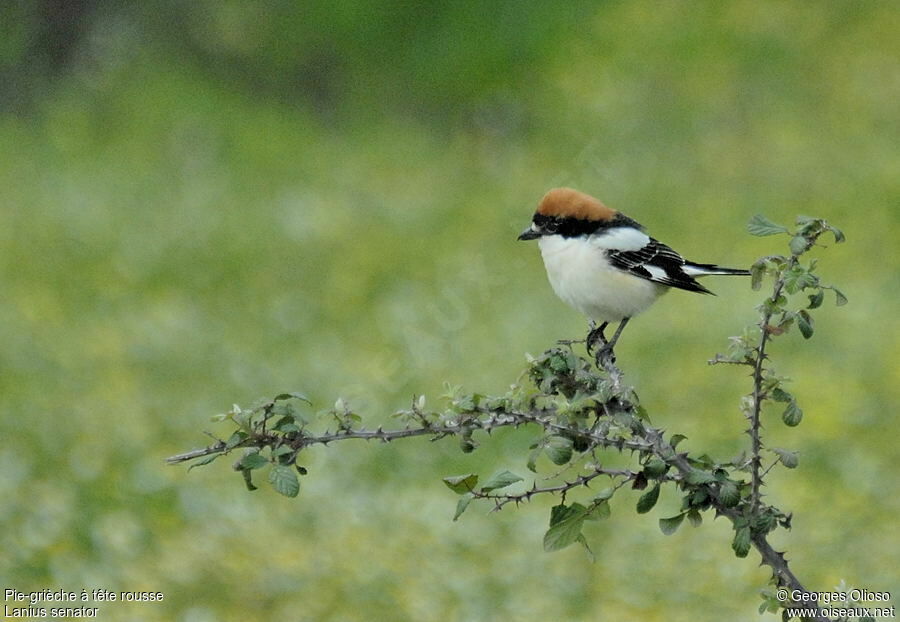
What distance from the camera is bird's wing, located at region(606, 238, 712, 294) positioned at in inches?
197

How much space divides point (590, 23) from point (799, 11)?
2.35 metres

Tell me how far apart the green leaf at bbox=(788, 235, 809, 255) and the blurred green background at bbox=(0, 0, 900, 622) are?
3.22 metres

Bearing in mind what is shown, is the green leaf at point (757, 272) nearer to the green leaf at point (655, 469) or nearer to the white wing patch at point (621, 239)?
the green leaf at point (655, 469)

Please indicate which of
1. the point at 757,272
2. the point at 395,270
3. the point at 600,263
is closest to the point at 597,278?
the point at 600,263

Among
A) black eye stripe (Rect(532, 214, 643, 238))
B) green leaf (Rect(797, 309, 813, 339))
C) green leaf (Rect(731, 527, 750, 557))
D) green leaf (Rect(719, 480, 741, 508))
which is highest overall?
black eye stripe (Rect(532, 214, 643, 238))

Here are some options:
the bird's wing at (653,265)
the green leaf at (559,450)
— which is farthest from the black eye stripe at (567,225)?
the green leaf at (559,450)

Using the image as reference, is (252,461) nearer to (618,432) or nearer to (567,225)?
(618,432)

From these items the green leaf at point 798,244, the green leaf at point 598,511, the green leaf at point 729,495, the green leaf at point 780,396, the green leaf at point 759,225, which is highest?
the green leaf at point 759,225

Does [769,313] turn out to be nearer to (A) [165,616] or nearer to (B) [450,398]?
(B) [450,398]

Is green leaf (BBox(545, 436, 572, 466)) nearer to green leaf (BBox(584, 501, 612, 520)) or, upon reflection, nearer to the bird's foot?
green leaf (BBox(584, 501, 612, 520))

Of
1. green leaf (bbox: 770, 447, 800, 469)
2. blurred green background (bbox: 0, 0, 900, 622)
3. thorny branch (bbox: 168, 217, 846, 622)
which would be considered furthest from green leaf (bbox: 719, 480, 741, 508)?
blurred green background (bbox: 0, 0, 900, 622)

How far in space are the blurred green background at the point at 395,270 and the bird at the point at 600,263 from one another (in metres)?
1.73

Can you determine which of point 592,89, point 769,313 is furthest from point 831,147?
point 769,313

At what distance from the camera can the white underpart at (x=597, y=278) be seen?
4898mm
